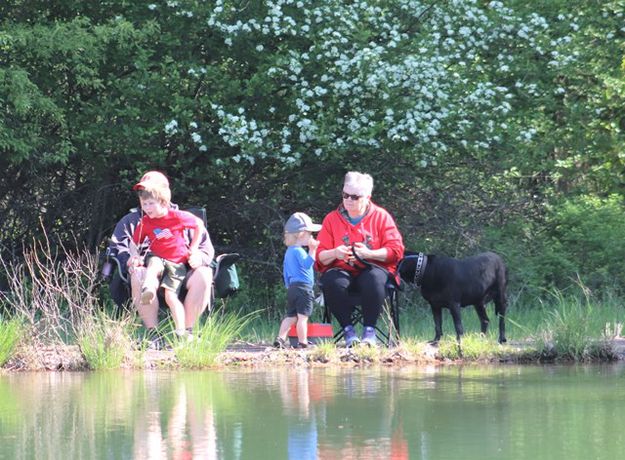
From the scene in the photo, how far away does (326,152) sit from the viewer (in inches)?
589

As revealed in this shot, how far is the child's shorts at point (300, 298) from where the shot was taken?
10680mm

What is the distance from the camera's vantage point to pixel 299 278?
10.9 meters

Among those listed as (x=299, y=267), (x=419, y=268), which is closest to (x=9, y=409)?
(x=299, y=267)

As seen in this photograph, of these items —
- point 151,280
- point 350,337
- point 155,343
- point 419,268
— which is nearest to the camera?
point 151,280

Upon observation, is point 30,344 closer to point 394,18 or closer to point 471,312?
point 471,312

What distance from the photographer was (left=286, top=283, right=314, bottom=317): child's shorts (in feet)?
35.0

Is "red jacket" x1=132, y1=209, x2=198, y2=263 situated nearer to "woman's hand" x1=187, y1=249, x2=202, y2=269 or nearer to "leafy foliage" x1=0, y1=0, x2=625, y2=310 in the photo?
"woman's hand" x1=187, y1=249, x2=202, y2=269

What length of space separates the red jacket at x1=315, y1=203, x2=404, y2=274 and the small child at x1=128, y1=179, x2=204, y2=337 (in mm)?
1018

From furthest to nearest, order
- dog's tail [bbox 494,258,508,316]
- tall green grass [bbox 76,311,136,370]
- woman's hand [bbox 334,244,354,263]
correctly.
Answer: dog's tail [bbox 494,258,508,316] < woman's hand [bbox 334,244,354,263] < tall green grass [bbox 76,311,136,370]

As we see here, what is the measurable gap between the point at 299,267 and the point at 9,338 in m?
2.38

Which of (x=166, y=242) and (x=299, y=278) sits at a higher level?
(x=166, y=242)

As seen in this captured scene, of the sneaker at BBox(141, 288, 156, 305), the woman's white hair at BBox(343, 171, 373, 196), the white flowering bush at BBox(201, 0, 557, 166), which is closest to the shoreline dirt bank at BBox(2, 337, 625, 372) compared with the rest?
the sneaker at BBox(141, 288, 156, 305)

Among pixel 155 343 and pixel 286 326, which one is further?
pixel 286 326

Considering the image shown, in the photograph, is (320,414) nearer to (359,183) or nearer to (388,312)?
(388,312)
